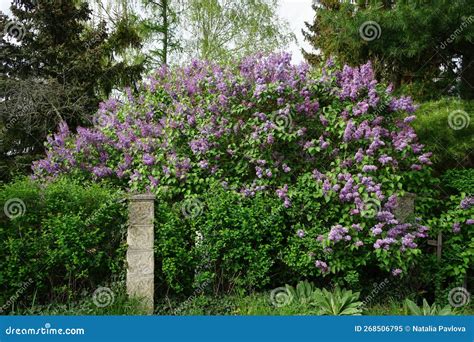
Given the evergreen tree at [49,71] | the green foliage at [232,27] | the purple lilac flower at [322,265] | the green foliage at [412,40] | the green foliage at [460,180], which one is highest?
the green foliage at [232,27]

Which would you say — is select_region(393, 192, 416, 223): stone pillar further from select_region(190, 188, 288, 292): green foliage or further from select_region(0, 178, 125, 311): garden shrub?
select_region(0, 178, 125, 311): garden shrub

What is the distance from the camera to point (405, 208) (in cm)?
627

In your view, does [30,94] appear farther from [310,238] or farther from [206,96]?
[310,238]

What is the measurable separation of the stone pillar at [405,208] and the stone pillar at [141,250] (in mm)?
3064

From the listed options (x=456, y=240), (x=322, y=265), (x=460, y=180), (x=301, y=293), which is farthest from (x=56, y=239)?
(x=460, y=180)

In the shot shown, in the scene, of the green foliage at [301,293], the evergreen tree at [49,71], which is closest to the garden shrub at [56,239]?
the green foliage at [301,293]

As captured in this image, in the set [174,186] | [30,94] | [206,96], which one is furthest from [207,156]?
[30,94]

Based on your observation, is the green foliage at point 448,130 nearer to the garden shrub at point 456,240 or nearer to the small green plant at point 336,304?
the garden shrub at point 456,240

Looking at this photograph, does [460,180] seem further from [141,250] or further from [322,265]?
[141,250]

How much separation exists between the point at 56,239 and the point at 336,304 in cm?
318

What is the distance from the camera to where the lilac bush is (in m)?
5.89

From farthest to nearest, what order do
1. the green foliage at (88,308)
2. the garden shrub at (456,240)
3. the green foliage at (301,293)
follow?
the garden shrub at (456,240) < the green foliage at (301,293) < the green foliage at (88,308)

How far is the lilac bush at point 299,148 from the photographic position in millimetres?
5895

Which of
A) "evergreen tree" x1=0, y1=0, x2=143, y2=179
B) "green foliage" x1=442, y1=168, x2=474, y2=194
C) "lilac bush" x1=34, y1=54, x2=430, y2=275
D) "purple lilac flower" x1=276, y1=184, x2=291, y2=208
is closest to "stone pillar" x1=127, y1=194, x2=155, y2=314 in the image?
"lilac bush" x1=34, y1=54, x2=430, y2=275
